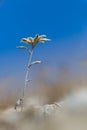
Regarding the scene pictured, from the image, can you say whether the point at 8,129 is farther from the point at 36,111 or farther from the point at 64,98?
the point at 64,98

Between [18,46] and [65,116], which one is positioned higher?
[18,46]

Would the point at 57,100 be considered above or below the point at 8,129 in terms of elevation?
above

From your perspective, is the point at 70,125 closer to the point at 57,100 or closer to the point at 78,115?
Result: the point at 78,115

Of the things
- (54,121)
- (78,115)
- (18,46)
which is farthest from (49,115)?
(18,46)

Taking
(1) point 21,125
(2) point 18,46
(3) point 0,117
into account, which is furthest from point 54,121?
(2) point 18,46

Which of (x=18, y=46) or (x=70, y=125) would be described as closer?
(x=70, y=125)

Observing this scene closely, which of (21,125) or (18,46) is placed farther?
(18,46)

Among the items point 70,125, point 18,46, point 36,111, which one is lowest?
point 70,125
